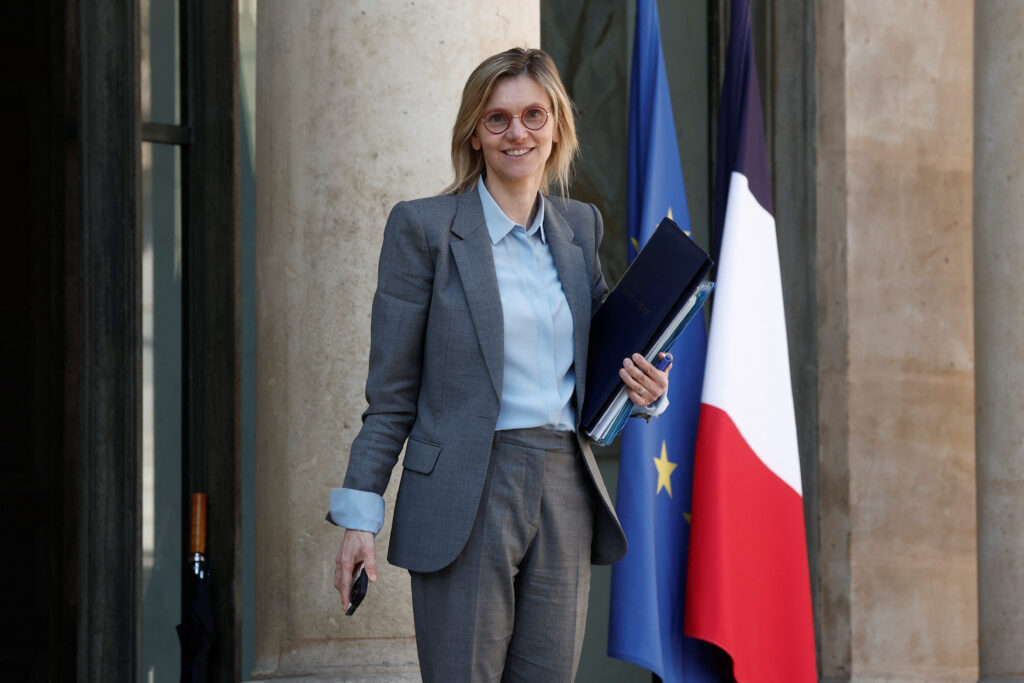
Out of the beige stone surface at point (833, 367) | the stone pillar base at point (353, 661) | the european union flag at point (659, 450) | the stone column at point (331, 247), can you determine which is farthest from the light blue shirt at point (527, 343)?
the beige stone surface at point (833, 367)

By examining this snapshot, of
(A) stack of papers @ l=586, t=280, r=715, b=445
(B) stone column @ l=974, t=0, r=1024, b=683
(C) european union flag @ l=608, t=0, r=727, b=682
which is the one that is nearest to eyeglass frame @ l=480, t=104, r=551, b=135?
(A) stack of papers @ l=586, t=280, r=715, b=445

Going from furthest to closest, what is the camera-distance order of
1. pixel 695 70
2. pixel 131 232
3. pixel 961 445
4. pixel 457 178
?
pixel 695 70
pixel 961 445
pixel 131 232
pixel 457 178

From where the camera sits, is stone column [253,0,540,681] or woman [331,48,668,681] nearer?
woman [331,48,668,681]

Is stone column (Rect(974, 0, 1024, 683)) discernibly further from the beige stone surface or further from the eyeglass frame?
the eyeglass frame

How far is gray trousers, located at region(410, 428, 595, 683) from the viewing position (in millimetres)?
2248

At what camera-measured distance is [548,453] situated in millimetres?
2307

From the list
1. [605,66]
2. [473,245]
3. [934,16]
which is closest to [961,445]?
[934,16]

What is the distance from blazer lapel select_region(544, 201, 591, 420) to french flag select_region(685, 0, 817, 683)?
1.52 meters

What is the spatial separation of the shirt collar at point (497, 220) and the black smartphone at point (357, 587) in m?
0.65

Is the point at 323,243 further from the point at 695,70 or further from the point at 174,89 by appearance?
the point at 695,70

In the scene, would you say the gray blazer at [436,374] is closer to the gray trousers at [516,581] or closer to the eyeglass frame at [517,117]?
the gray trousers at [516,581]

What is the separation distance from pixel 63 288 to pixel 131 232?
0.32 m

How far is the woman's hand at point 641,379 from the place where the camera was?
2.31 m

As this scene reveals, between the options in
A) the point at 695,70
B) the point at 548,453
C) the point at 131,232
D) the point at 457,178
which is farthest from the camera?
the point at 695,70
